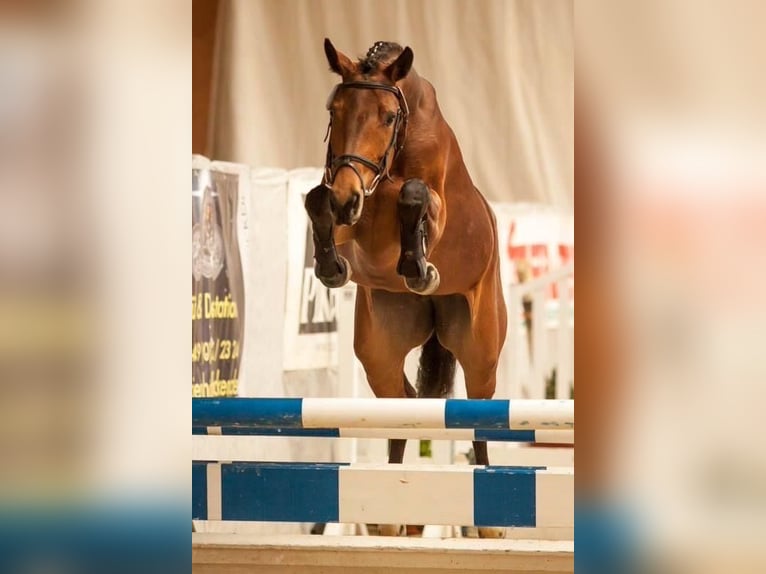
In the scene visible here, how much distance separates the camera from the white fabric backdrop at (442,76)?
275 cm

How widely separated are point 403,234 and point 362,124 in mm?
151

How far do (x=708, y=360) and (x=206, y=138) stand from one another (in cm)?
270

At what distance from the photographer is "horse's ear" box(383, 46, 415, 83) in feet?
3.91

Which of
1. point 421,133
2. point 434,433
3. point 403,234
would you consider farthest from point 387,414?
point 421,133

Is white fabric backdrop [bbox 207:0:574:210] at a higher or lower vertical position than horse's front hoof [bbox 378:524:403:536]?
higher

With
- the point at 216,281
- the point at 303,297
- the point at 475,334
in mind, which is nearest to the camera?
the point at 475,334

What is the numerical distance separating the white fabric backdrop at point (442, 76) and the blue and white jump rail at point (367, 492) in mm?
1757

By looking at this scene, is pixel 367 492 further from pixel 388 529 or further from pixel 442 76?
pixel 442 76

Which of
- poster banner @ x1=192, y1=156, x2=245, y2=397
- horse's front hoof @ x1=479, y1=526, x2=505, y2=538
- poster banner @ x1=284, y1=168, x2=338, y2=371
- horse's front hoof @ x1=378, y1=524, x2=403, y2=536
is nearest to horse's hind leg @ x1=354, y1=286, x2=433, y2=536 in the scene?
horse's front hoof @ x1=378, y1=524, x2=403, y2=536

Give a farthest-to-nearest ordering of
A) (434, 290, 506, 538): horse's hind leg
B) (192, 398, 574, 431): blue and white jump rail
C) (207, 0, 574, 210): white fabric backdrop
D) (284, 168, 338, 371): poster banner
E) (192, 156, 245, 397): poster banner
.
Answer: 1. (207, 0, 574, 210): white fabric backdrop
2. (284, 168, 338, 371): poster banner
3. (192, 156, 245, 397): poster banner
4. (434, 290, 506, 538): horse's hind leg
5. (192, 398, 574, 431): blue and white jump rail

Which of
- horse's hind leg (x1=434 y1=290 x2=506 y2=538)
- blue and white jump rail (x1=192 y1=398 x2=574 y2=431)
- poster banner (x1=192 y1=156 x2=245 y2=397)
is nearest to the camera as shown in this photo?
blue and white jump rail (x1=192 y1=398 x2=574 y2=431)

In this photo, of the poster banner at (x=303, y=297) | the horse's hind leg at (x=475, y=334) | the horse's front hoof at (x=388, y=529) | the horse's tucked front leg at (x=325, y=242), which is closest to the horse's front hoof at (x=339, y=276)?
the horse's tucked front leg at (x=325, y=242)

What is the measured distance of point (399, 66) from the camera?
1.20 m

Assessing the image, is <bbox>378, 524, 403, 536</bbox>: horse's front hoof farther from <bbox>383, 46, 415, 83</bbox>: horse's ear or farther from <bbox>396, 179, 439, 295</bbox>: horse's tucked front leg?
<bbox>383, 46, 415, 83</bbox>: horse's ear
